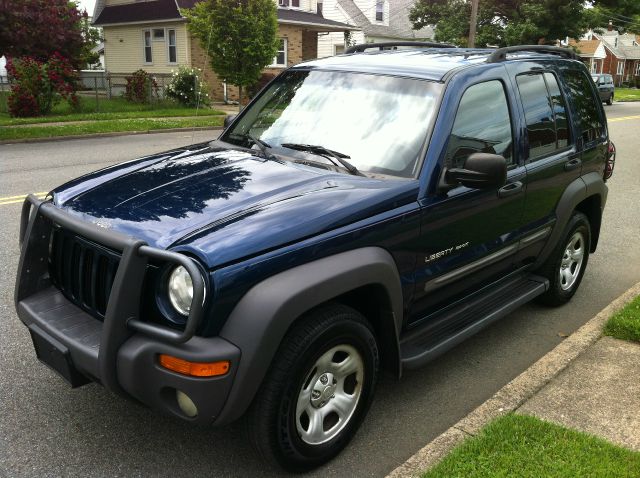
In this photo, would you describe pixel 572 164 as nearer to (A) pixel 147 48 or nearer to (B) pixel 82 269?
(B) pixel 82 269

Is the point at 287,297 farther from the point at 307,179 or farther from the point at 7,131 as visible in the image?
the point at 7,131

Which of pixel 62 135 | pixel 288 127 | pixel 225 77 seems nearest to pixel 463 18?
pixel 225 77

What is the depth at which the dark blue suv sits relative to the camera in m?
2.57

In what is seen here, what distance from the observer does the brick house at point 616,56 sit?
6581cm

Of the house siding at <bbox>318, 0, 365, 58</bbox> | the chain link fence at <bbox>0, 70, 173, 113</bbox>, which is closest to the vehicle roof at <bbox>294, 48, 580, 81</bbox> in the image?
the chain link fence at <bbox>0, 70, 173, 113</bbox>

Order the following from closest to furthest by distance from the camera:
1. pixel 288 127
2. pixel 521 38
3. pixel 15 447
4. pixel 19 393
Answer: pixel 15 447 < pixel 19 393 < pixel 288 127 < pixel 521 38

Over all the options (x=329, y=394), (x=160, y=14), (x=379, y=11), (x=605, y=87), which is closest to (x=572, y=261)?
(x=329, y=394)

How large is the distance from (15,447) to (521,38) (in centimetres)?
3504

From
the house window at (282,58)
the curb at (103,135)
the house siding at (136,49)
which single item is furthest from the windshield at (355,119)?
the house window at (282,58)

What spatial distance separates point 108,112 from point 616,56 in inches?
2616

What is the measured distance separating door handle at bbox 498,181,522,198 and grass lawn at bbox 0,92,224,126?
14669 mm

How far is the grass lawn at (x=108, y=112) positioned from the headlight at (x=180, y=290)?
51.7 ft

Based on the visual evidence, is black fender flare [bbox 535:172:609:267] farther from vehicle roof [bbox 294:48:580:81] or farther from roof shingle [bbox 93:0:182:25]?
roof shingle [bbox 93:0:182:25]

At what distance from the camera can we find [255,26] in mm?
19281
